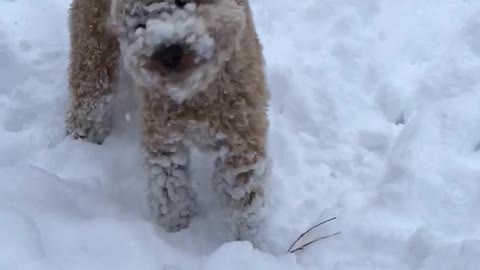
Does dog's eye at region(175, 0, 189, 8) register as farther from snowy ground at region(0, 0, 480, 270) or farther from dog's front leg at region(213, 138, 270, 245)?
snowy ground at region(0, 0, 480, 270)

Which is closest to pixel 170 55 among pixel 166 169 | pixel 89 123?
pixel 166 169

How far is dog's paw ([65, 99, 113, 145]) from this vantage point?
12.9 feet

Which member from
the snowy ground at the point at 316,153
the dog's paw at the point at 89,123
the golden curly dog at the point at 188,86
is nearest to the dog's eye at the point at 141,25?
the golden curly dog at the point at 188,86

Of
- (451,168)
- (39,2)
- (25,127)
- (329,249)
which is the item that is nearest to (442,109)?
(451,168)

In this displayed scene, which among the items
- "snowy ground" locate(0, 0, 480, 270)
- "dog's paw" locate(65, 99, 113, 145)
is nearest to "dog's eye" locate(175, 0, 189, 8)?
"snowy ground" locate(0, 0, 480, 270)

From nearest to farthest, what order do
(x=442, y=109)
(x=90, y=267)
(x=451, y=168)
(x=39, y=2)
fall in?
(x=90, y=267)
(x=451, y=168)
(x=442, y=109)
(x=39, y=2)

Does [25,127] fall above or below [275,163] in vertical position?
below

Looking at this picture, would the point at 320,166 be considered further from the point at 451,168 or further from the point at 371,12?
the point at 371,12

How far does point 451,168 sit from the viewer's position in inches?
138

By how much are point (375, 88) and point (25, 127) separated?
1.82 metres

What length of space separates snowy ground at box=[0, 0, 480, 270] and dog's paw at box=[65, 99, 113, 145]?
0.30ft

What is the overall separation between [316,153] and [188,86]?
46.1 inches

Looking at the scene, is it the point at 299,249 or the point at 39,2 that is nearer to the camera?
the point at 299,249

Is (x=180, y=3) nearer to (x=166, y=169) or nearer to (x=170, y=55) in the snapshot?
(x=170, y=55)
